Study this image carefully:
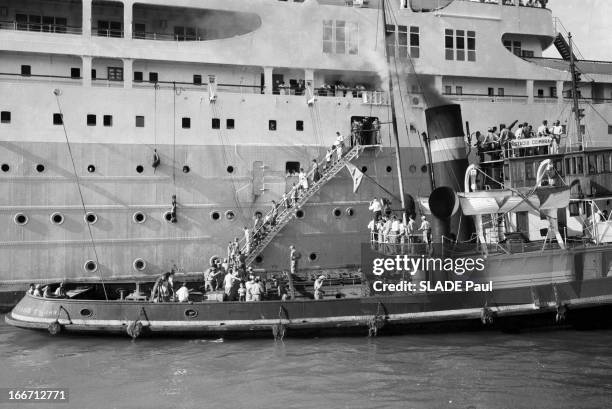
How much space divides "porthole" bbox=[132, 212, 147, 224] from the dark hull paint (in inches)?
141

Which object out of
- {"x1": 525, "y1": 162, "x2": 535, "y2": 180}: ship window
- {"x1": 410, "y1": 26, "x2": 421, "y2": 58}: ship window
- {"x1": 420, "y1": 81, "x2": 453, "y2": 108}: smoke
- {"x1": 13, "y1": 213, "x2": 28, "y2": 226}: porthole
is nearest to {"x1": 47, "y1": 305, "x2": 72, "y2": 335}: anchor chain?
{"x1": 13, "y1": 213, "x2": 28, "y2": 226}: porthole

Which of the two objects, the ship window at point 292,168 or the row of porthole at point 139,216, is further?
the ship window at point 292,168

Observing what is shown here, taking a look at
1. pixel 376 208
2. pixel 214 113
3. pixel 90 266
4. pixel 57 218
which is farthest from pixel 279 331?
pixel 214 113

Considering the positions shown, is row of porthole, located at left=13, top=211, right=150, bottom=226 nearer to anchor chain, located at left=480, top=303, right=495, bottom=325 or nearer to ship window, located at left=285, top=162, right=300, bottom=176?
ship window, located at left=285, top=162, right=300, bottom=176

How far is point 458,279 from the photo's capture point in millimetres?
16188

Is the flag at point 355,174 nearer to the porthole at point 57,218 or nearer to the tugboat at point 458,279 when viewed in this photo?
the tugboat at point 458,279

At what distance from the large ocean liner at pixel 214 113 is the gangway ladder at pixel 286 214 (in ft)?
0.44

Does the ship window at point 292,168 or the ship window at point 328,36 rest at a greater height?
the ship window at point 328,36

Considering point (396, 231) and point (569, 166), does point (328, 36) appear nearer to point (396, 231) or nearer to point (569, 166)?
point (396, 231)

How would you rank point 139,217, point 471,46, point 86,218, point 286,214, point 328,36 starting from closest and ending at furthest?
point 86,218 < point 139,217 < point 286,214 < point 328,36 < point 471,46

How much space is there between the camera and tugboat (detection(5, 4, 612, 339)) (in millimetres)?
15305

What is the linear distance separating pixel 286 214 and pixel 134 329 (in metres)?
5.69

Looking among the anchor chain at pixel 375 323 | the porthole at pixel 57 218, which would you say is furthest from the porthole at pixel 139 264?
the anchor chain at pixel 375 323

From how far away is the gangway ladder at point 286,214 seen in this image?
1881 centimetres
